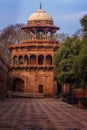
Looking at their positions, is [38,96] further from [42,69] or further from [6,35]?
[6,35]

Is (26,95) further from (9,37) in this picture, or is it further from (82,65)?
(82,65)

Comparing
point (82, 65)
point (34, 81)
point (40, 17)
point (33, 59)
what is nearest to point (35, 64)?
point (33, 59)

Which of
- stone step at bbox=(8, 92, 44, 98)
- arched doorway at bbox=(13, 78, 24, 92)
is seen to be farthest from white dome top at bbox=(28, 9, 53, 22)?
stone step at bbox=(8, 92, 44, 98)

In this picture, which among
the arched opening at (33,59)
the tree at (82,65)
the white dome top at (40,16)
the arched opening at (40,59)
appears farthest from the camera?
the white dome top at (40,16)

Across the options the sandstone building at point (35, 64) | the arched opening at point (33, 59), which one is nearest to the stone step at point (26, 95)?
the sandstone building at point (35, 64)

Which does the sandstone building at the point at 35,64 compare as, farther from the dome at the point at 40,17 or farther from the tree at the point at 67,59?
the tree at the point at 67,59

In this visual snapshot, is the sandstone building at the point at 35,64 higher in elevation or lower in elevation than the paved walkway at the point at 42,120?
higher

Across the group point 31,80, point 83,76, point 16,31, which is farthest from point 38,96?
point 83,76

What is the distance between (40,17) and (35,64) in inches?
349

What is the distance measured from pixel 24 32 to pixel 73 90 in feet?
91.6

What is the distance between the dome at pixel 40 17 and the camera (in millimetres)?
80875

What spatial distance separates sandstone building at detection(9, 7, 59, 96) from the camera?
76.8 m

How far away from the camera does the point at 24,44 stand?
78125mm

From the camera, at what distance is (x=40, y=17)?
3209 inches
